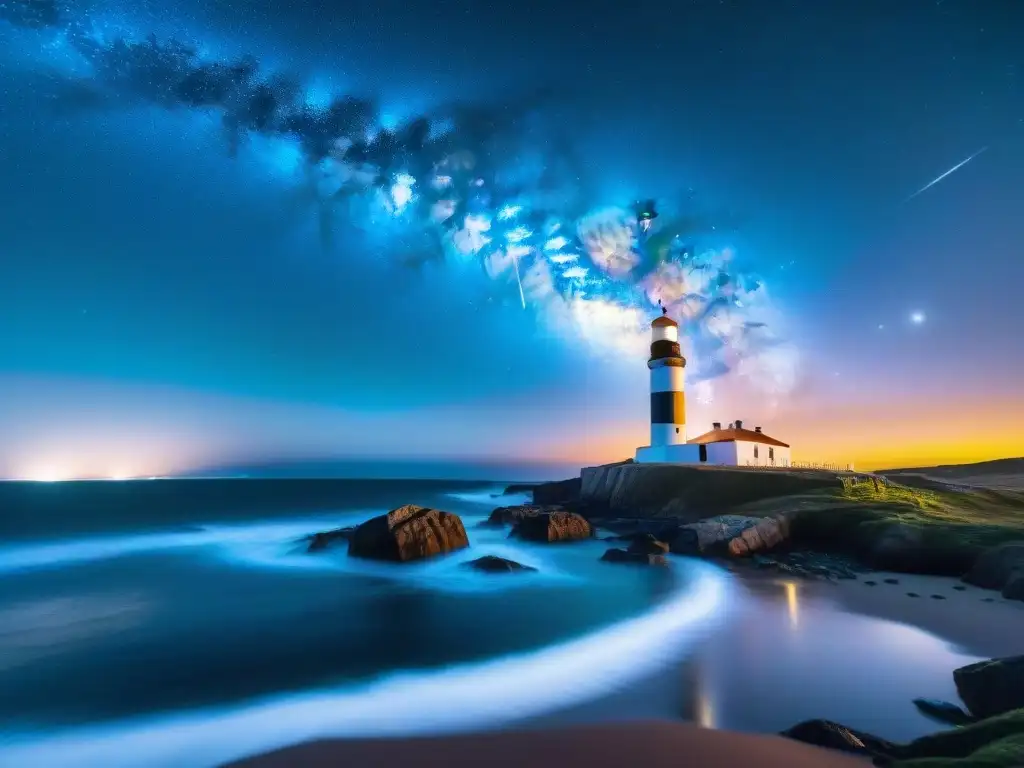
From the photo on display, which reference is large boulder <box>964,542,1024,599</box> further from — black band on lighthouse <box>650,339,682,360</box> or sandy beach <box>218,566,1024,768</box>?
black band on lighthouse <box>650,339,682,360</box>

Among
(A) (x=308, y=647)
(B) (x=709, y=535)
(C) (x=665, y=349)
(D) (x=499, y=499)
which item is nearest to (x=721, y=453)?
(C) (x=665, y=349)

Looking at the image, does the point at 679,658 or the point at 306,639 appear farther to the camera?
the point at 306,639

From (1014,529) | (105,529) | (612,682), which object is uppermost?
(1014,529)

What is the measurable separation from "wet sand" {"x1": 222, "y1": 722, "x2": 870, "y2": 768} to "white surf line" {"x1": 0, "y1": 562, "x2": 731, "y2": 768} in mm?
433

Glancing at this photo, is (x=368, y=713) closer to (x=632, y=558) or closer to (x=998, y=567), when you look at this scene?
(x=632, y=558)

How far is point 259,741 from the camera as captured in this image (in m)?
6.61

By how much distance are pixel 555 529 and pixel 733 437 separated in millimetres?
16721

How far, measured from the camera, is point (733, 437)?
112ft

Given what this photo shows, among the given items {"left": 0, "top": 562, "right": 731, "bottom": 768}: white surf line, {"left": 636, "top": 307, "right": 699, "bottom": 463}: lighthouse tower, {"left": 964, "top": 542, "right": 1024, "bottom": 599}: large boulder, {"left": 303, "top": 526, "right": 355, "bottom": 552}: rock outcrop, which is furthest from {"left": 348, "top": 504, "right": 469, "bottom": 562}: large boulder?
{"left": 636, "top": 307, "right": 699, "bottom": 463}: lighthouse tower

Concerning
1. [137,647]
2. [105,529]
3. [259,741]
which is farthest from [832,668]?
[105,529]

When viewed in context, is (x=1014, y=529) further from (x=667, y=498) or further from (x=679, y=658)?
(x=667, y=498)

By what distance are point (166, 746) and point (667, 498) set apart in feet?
84.3

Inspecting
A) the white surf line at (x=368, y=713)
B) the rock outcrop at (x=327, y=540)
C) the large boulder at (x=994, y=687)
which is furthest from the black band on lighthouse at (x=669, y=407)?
the large boulder at (x=994, y=687)

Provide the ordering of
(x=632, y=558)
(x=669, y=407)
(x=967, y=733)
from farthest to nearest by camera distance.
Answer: (x=669, y=407) → (x=632, y=558) → (x=967, y=733)
